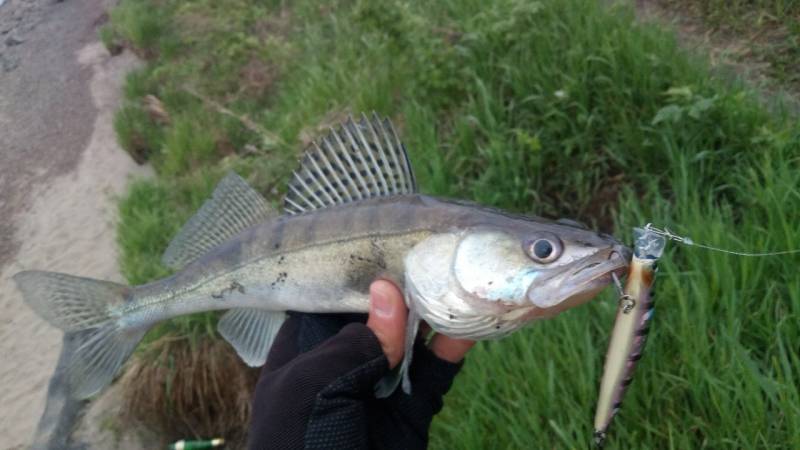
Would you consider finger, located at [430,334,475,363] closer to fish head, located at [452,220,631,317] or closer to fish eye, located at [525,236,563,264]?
fish head, located at [452,220,631,317]

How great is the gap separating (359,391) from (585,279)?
763 mm

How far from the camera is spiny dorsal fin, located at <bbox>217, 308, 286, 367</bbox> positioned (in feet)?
8.68

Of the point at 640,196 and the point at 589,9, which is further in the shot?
the point at 589,9

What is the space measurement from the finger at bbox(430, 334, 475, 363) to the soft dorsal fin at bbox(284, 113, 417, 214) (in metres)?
0.49

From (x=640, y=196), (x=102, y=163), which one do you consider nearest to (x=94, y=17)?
(x=102, y=163)

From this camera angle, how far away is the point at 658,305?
2.74 metres

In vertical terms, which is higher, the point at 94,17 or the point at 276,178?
the point at 276,178

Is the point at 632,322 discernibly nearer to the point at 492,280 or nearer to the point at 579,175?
the point at 492,280

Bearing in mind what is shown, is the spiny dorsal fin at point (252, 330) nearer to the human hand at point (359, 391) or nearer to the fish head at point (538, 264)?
the human hand at point (359, 391)

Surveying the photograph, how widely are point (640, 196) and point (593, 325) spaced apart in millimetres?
913

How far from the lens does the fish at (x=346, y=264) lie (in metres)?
1.75

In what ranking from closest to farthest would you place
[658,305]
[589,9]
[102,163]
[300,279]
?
1. [300,279]
2. [658,305]
3. [589,9]
4. [102,163]

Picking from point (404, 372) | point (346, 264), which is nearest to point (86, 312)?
point (346, 264)

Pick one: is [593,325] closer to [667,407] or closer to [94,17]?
[667,407]
